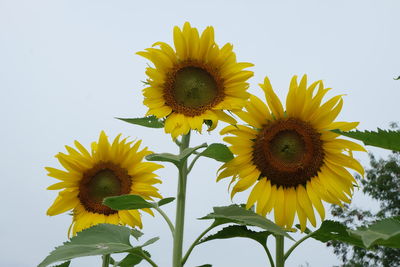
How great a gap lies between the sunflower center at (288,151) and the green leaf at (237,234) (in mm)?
299

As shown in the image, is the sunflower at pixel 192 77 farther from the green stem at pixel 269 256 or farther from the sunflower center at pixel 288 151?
the green stem at pixel 269 256

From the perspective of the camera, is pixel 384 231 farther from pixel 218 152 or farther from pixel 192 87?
pixel 192 87

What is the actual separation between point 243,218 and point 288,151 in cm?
66

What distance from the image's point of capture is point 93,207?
305 cm

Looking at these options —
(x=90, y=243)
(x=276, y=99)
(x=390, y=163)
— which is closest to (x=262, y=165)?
(x=276, y=99)

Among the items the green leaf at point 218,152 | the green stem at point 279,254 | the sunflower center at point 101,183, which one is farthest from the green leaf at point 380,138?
the sunflower center at point 101,183

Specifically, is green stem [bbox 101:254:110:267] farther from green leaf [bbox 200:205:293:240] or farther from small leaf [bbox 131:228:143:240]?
green leaf [bbox 200:205:293:240]

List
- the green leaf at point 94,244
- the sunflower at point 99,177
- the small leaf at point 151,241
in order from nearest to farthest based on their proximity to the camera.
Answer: the green leaf at point 94,244 < the small leaf at point 151,241 < the sunflower at point 99,177

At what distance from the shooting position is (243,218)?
1987 millimetres

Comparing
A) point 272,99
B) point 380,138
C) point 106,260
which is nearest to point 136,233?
point 106,260

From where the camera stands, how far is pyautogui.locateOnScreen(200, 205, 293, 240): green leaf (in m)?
1.93

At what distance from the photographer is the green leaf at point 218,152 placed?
2123 millimetres

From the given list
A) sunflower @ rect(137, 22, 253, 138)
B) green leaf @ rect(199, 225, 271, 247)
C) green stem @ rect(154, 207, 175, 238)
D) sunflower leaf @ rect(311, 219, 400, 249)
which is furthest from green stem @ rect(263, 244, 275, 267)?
sunflower @ rect(137, 22, 253, 138)

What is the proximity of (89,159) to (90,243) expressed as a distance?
1.01 meters
